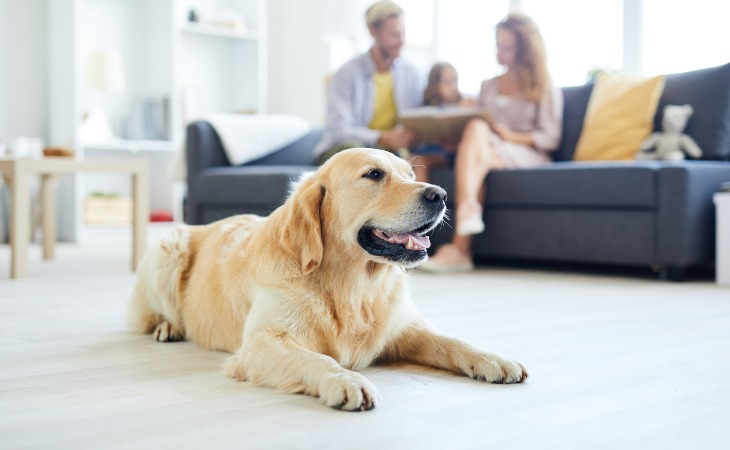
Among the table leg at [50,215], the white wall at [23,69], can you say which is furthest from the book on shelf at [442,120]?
the white wall at [23,69]

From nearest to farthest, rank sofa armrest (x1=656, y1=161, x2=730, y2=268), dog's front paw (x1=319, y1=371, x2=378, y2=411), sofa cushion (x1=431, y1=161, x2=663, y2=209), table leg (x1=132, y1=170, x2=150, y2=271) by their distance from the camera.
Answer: dog's front paw (x1=319, y1=371, x2=378, y2=411) < sofa armrest (x1=656, y1=161, x2=730, y2=268) < sofa cushion (x1=431, y1=161, x2=663, y2=209) < table leg (x1=132, y1=170, x2=150, y2=271)

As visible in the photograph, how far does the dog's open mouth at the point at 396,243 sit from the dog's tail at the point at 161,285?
0.69 meters

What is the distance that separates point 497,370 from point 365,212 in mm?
410

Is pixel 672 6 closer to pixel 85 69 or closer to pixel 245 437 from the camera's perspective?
pixel 85 69

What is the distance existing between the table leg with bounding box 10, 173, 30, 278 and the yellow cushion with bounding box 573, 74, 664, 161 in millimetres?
2752

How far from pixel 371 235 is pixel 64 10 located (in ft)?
17.0

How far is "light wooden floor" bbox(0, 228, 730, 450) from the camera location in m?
1.19

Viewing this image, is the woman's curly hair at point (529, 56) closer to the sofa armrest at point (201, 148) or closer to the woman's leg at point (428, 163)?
the woman's leg at point (428, 163)

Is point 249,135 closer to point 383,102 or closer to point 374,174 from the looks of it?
point 383,102

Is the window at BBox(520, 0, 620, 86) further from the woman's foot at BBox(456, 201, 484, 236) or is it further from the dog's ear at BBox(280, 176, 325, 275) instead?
the dog's ear at BBox(280, 176, 325, 275)

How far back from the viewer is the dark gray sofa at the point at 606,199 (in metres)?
3.35

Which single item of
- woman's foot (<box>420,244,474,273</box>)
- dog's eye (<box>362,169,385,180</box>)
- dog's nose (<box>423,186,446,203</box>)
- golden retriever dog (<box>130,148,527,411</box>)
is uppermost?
dog's eye (<box>362,169,385,180</box>)

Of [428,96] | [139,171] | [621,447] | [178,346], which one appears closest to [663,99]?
[428,96]

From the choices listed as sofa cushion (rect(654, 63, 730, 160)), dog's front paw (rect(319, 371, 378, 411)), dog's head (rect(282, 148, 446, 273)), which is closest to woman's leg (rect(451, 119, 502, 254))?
sofa cushion (rect(654, 63, 730, 160))
